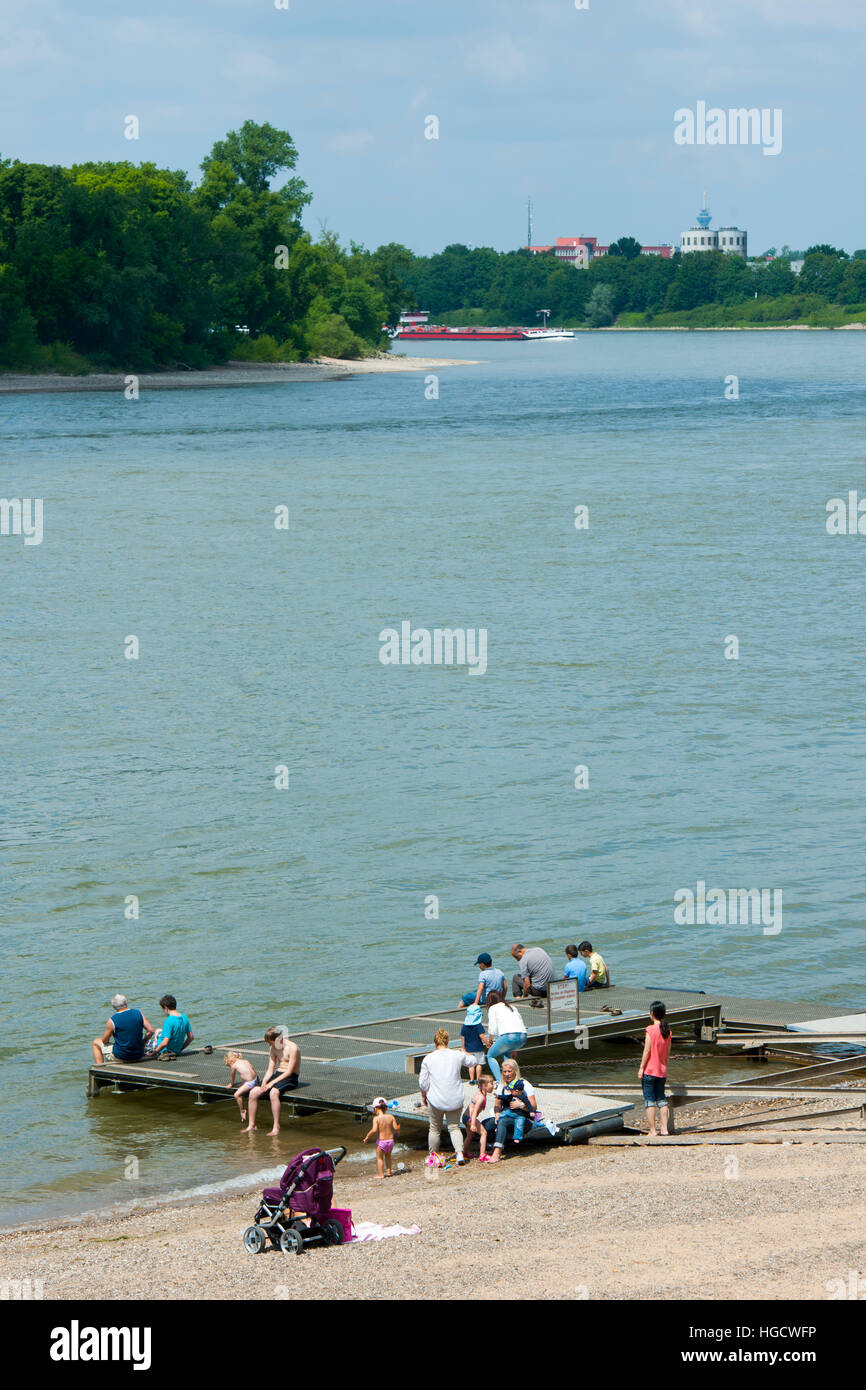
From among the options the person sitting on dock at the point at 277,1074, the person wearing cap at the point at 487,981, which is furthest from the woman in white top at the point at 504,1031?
the person sitting on dock at the point at 277,1074

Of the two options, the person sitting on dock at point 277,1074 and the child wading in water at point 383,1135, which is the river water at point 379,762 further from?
the child wading in water at point 383,1135

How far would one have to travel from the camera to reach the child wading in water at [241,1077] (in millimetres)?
21578

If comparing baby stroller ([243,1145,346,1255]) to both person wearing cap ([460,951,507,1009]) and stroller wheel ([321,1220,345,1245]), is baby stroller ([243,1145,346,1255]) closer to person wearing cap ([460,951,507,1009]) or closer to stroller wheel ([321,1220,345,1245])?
stroller wheel ([321,1220,345,1245])

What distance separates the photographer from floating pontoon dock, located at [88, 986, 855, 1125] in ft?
71.6

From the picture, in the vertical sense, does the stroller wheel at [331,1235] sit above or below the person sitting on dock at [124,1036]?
above

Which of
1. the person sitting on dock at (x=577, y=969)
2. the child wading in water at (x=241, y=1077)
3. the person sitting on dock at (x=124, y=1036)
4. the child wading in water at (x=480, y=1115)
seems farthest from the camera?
the person sitting on dock at (x=577, y=969)

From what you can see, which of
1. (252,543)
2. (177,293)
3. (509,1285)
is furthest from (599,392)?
(509,1285)

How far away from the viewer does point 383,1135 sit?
19188mm

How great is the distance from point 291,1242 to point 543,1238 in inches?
85.9

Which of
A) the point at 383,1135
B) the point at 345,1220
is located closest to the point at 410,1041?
the point at 383,1135

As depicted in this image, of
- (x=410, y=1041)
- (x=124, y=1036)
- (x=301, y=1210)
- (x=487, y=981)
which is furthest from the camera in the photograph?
(x=410, y=1041)

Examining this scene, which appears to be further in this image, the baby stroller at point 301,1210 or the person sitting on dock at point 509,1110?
the person sitting on dock at point 509,1110

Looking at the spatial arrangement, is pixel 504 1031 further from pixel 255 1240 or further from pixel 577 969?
pixel 255 1240

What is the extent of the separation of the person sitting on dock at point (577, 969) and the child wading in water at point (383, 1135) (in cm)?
594
